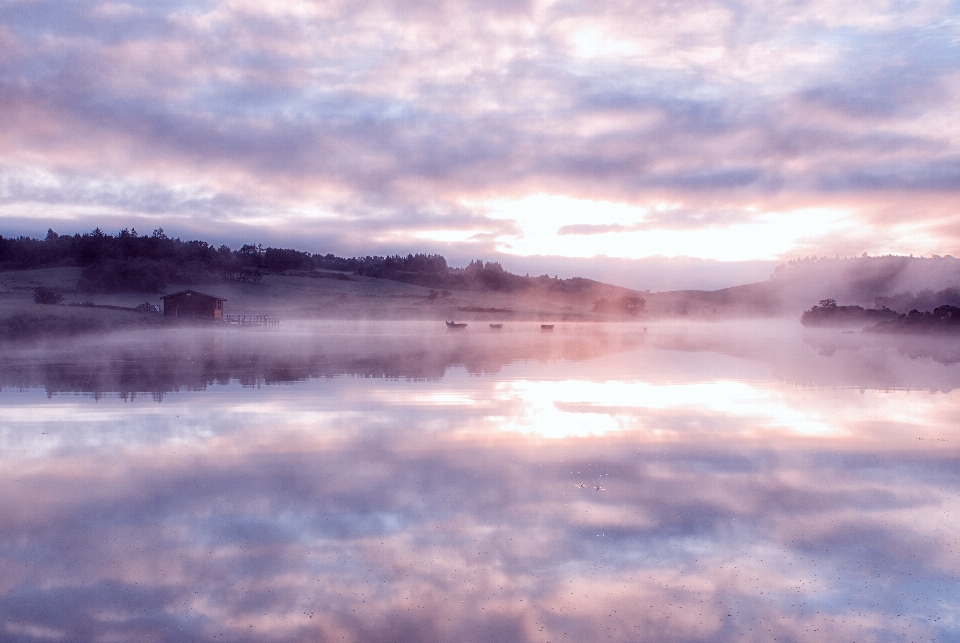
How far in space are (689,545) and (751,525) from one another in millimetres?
1091

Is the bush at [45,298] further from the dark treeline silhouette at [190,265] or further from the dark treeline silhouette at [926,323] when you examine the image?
the dark treeline silhouette at [926,323]

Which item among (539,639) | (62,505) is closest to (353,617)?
(539,639)

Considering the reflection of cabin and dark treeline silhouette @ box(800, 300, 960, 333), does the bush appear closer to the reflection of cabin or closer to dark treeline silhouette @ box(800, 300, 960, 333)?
the reflection of cabin

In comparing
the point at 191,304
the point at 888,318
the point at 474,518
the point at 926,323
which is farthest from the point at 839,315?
the point at 474,518

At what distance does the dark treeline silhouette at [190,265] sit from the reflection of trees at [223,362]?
62.9m

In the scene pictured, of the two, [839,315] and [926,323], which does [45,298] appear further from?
[839,315]

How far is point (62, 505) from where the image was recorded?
918cm

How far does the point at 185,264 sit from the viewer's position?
361ft

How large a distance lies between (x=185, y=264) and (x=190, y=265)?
4.01 feet

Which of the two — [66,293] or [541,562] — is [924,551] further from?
[66,293]

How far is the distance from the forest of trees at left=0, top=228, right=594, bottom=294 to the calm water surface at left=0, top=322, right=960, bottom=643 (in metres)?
86.8

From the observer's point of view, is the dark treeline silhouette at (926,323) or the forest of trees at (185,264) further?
the forest of trees at (185,264)

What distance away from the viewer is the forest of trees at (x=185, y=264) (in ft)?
320

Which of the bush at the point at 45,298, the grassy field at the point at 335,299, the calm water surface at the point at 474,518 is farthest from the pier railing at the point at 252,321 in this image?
the calm water surface at the point at 474,518
